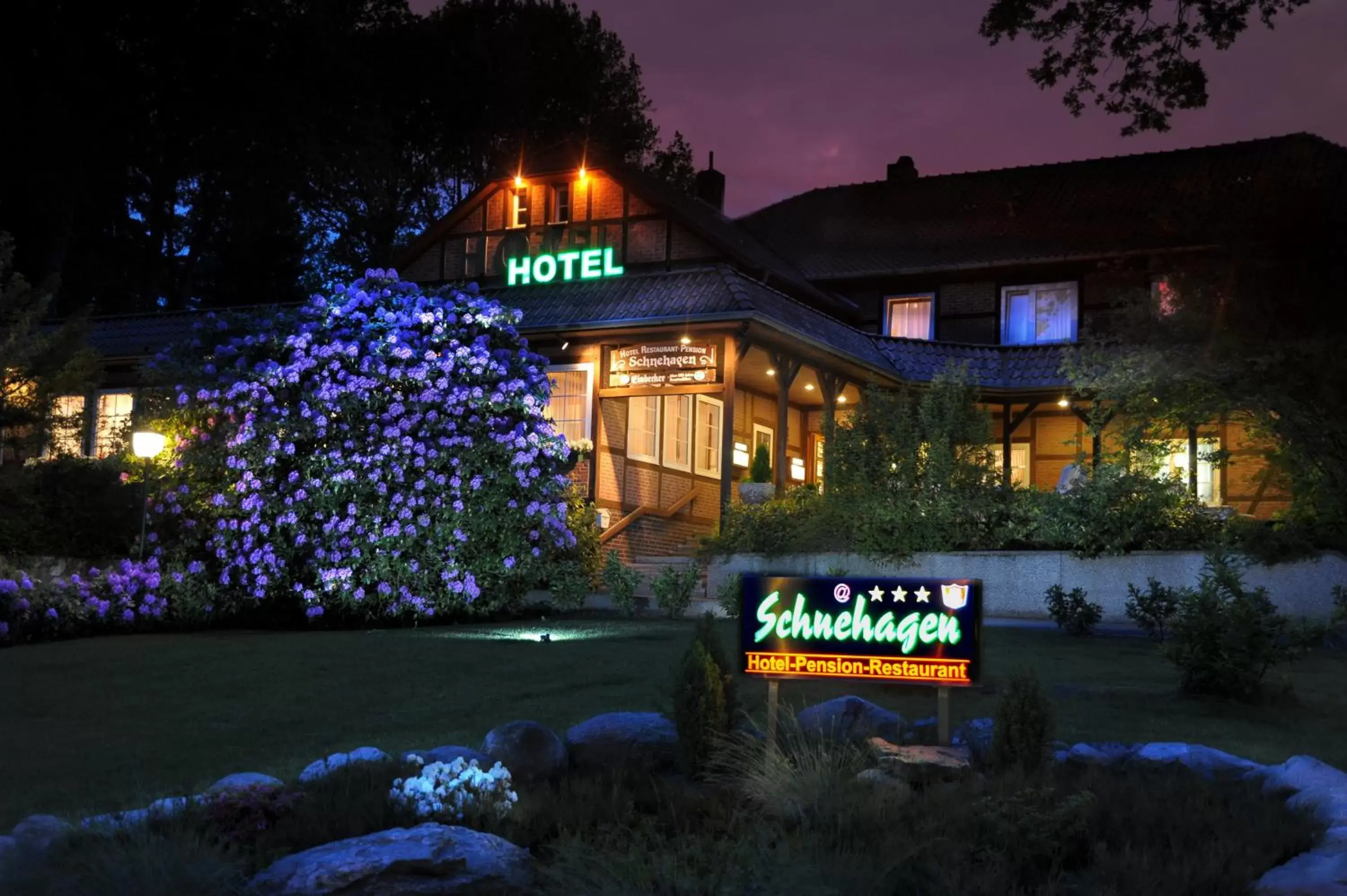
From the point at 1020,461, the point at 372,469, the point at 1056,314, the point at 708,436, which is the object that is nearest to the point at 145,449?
the point at 372,469

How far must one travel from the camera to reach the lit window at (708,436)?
27.4 m

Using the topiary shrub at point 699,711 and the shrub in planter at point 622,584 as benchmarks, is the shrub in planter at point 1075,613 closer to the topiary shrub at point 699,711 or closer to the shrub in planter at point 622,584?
the shrub in planter at point 622,584

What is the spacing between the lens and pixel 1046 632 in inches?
563

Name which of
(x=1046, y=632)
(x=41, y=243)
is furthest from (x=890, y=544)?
(x=41, y=243)

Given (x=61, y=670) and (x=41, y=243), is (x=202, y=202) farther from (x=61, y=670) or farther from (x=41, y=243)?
(x=61, y=670)

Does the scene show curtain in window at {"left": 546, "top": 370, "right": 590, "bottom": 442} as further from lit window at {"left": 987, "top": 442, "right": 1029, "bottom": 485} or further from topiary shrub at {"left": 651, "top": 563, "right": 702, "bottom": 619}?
lit window at {"left": 987, "top": 442, "right": 1029, "bottom": 485}

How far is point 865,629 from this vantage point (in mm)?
7035

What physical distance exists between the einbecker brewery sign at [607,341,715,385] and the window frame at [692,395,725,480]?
4602mm

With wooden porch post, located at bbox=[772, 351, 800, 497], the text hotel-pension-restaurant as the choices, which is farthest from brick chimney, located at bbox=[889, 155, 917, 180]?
wooden porch post, located at bbox=[772, 351, 800, 497]

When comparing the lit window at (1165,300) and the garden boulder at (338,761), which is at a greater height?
the lit window at (1165,300)

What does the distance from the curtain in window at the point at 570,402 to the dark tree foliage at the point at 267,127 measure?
248 inches

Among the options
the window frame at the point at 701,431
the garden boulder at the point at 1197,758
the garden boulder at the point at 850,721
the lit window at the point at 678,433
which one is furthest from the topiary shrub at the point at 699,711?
the window frame at the point at 701,431

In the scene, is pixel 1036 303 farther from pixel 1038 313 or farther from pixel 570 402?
pixel 570 402

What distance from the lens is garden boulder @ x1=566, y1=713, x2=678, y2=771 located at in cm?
696
